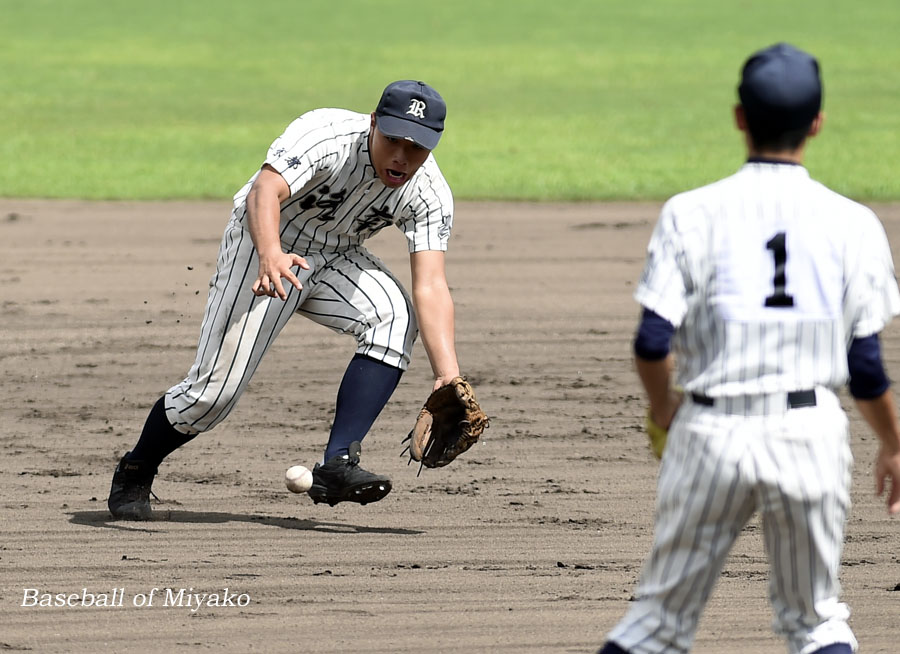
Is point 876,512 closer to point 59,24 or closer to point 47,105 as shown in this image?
point 47,105

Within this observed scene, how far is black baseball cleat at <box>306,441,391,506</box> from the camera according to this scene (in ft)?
17.2

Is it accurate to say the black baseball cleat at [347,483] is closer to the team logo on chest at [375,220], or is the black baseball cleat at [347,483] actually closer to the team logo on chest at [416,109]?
the team logo on chest at [375,220]

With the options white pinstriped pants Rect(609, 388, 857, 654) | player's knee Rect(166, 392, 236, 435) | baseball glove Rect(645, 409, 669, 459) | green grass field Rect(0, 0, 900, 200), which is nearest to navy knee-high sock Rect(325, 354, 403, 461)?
player's knee Rect(166, 392, 236, 435)

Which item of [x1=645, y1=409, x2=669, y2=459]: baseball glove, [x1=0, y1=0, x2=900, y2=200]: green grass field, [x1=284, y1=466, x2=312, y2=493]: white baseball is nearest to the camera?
[x1=645, y1=409, x2=669, y2=459]: baseball glove

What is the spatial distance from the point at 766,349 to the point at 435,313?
2.56 m

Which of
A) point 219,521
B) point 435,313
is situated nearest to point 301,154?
point 435,313

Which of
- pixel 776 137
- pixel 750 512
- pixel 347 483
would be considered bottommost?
pixel 347 483

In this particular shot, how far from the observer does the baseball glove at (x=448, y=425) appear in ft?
17.3

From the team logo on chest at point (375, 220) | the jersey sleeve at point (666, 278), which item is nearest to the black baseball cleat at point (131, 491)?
the team logo on chest at point (375, 220)

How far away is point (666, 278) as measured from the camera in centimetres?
291

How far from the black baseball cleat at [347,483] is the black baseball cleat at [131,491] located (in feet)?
2.03

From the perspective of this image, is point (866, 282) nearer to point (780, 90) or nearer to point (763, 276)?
point (763, 276)

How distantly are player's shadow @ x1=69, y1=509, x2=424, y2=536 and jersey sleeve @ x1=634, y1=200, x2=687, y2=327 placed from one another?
8.18 ft

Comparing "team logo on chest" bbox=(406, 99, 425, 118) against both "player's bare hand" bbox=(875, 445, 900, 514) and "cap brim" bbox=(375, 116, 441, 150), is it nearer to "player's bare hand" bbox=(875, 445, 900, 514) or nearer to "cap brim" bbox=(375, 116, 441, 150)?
"cap brim" bbox=(375, 116, 441, 150)
